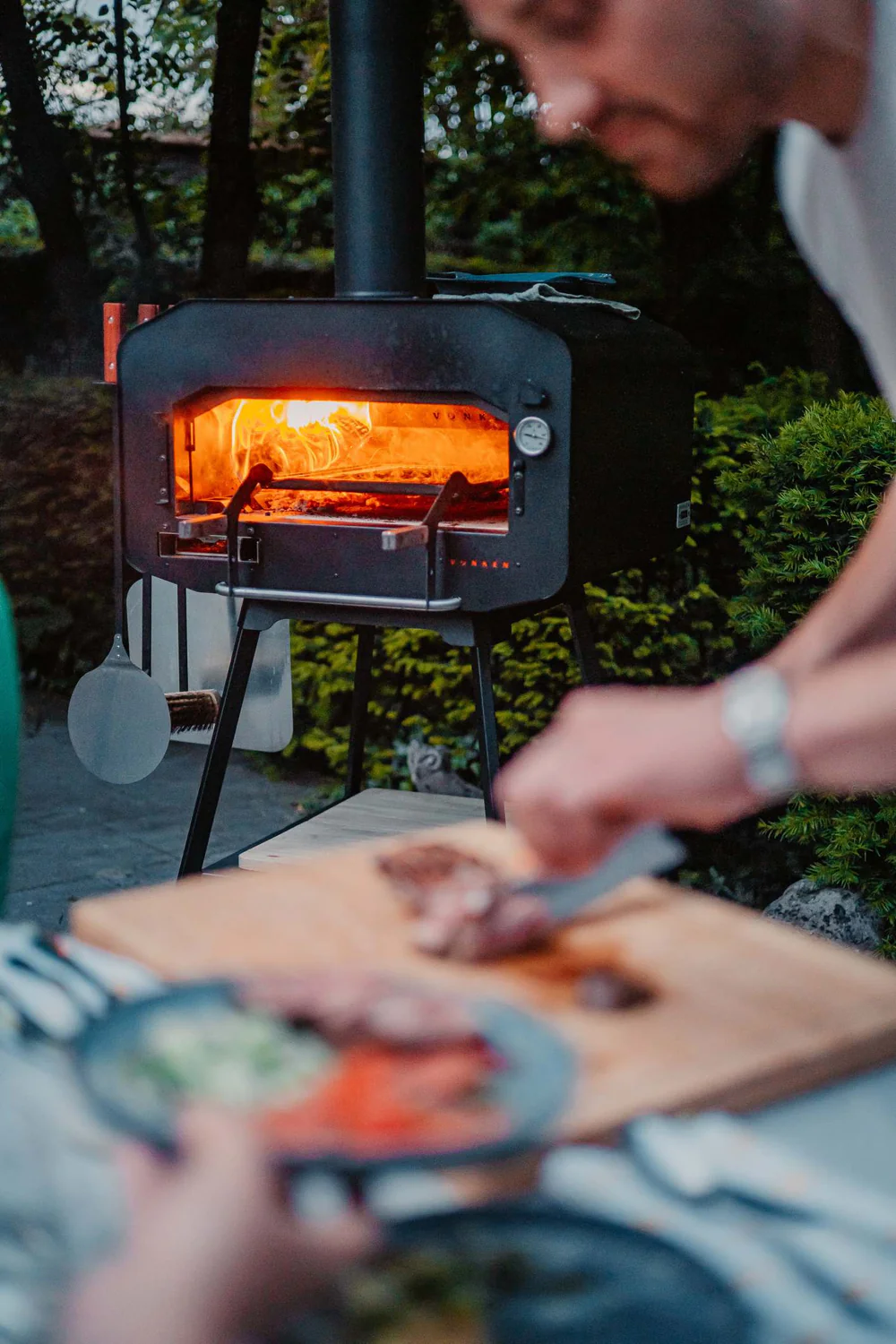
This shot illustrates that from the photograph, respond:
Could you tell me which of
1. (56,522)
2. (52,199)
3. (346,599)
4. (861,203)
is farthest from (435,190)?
(861,203)

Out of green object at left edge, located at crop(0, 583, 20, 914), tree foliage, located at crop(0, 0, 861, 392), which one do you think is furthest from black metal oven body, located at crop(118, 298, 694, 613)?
tree foliage, located at crop(0, 0, 861, 392)

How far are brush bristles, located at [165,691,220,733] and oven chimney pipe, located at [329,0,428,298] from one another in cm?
105

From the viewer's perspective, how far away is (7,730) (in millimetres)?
1922

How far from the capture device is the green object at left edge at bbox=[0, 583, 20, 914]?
1.90 metres

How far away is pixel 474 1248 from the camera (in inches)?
31.8

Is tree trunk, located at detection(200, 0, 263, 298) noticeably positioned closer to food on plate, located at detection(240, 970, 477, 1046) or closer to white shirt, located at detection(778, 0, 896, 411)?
white shirt, located at detection(778, 0, 896, 411)

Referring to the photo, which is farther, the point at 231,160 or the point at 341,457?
the point at 231,160

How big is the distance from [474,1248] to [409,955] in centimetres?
45

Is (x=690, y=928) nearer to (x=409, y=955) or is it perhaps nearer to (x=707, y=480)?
(x=409, y=955)

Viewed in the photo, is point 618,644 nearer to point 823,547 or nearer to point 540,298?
point 823,547

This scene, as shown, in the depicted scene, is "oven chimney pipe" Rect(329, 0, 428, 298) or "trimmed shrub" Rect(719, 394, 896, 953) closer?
"oven chimney pipe" Rect(329, 0, 428, 298)

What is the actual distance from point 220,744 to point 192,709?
0.37m

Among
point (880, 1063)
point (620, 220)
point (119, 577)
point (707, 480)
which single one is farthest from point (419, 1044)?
point (620, 220)

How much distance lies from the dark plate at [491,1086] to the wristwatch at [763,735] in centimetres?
24
